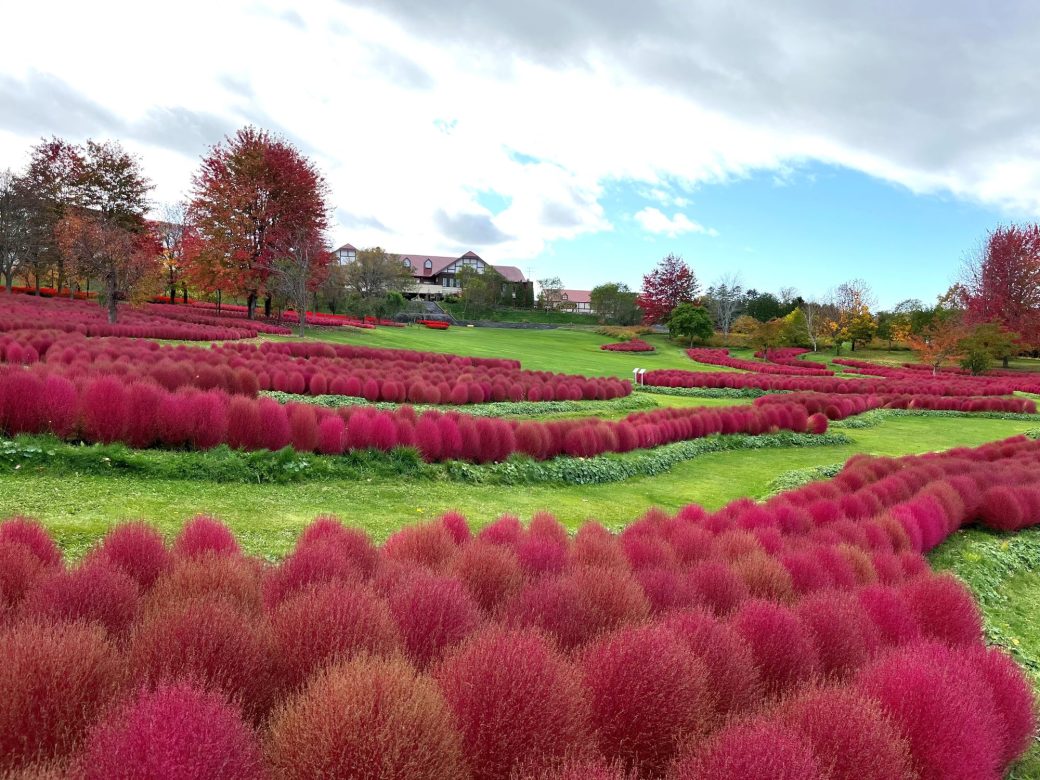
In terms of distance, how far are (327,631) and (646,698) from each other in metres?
1.16

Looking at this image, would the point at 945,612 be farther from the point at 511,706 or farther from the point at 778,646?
the point at 511,706

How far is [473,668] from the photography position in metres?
1.88

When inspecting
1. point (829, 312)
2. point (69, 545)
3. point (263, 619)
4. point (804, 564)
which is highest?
point (829, 312)

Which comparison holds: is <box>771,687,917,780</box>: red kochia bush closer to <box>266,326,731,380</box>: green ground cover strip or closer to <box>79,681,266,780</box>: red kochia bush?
<box>79,681,266,780</box>: red kochia bush

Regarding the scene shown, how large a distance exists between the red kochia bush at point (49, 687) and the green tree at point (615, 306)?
7761 centimetres

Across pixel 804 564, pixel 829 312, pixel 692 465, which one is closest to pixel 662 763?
pixel 804 564

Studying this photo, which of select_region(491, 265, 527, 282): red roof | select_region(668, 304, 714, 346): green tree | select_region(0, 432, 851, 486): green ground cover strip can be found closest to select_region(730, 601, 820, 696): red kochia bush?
select_region(0, 432, 851, 486): green ground cover strip

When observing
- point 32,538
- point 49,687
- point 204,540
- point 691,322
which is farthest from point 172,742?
point 691,322

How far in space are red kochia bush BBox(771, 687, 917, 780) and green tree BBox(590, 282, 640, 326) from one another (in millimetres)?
77006

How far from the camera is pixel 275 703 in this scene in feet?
6.37

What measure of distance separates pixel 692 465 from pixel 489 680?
36.6 feet

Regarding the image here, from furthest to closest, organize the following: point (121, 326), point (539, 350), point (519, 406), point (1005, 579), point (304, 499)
Result: point (539, 350), point (121, 326), point (519, 406), point (304, 499), point (1005, 579)

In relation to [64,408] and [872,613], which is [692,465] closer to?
[872,613]

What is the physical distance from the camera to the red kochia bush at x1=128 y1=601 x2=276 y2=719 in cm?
186
